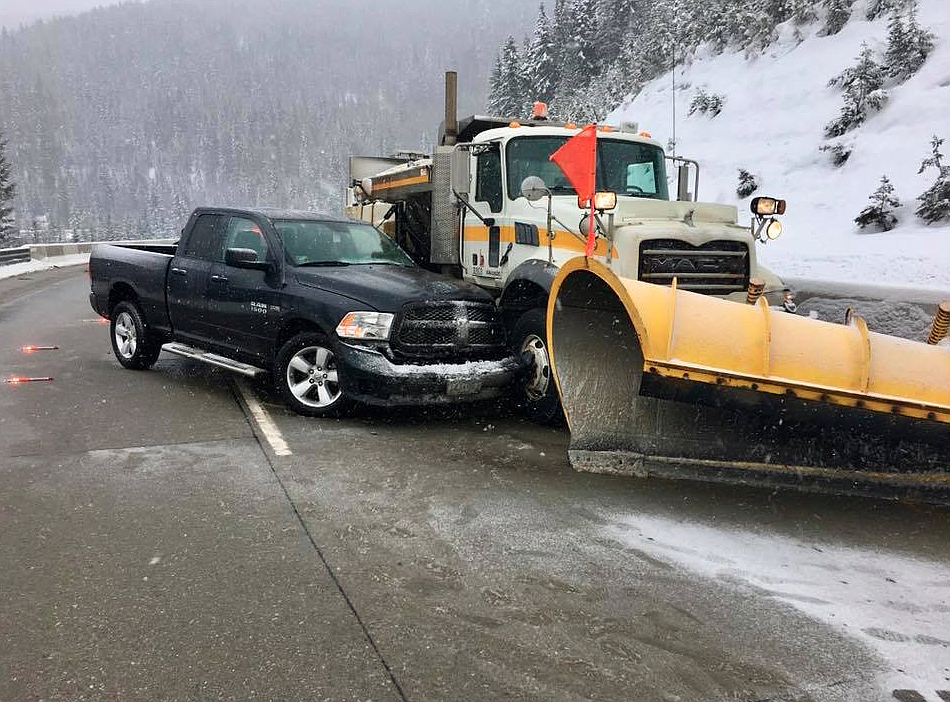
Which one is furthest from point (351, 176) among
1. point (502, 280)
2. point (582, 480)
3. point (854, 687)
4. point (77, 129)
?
point (77, 129)

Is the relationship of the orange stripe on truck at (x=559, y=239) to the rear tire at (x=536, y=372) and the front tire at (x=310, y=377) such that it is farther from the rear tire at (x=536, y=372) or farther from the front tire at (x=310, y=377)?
the front tire at (x=310, y=377)

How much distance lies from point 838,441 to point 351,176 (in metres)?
10.1

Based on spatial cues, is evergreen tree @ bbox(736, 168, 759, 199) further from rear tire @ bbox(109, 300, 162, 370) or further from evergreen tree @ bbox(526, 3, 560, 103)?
evergreen tree @ bbox(526, 3, 560, 103)

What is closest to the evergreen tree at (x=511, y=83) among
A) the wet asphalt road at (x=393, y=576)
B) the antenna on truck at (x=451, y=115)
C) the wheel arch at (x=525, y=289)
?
the antenna on truck at (x=451, y=115)

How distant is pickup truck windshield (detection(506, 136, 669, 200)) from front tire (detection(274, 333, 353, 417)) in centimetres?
254

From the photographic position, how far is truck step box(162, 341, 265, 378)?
23.8ft

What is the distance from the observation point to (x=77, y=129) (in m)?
190

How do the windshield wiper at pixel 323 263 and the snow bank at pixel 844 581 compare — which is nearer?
the snow bank at pixel 844 581

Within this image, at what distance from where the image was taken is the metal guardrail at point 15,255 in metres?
26.3

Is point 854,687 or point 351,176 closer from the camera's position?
point 854,687

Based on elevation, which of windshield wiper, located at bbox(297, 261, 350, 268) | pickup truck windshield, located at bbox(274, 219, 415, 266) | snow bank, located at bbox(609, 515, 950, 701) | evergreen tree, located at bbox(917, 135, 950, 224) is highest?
evergreen tree, located at bbox(917, 135, 950, 224)

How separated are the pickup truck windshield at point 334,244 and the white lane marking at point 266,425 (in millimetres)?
1384

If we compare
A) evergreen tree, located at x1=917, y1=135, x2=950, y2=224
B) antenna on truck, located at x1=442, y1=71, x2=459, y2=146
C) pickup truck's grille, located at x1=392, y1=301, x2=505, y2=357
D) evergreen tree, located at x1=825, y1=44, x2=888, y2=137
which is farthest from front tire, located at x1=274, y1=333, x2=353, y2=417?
evergreen tree, located at x1=825, y1=44, x2=888, y2=137

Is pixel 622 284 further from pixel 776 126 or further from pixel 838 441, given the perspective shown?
pixel 776 126
